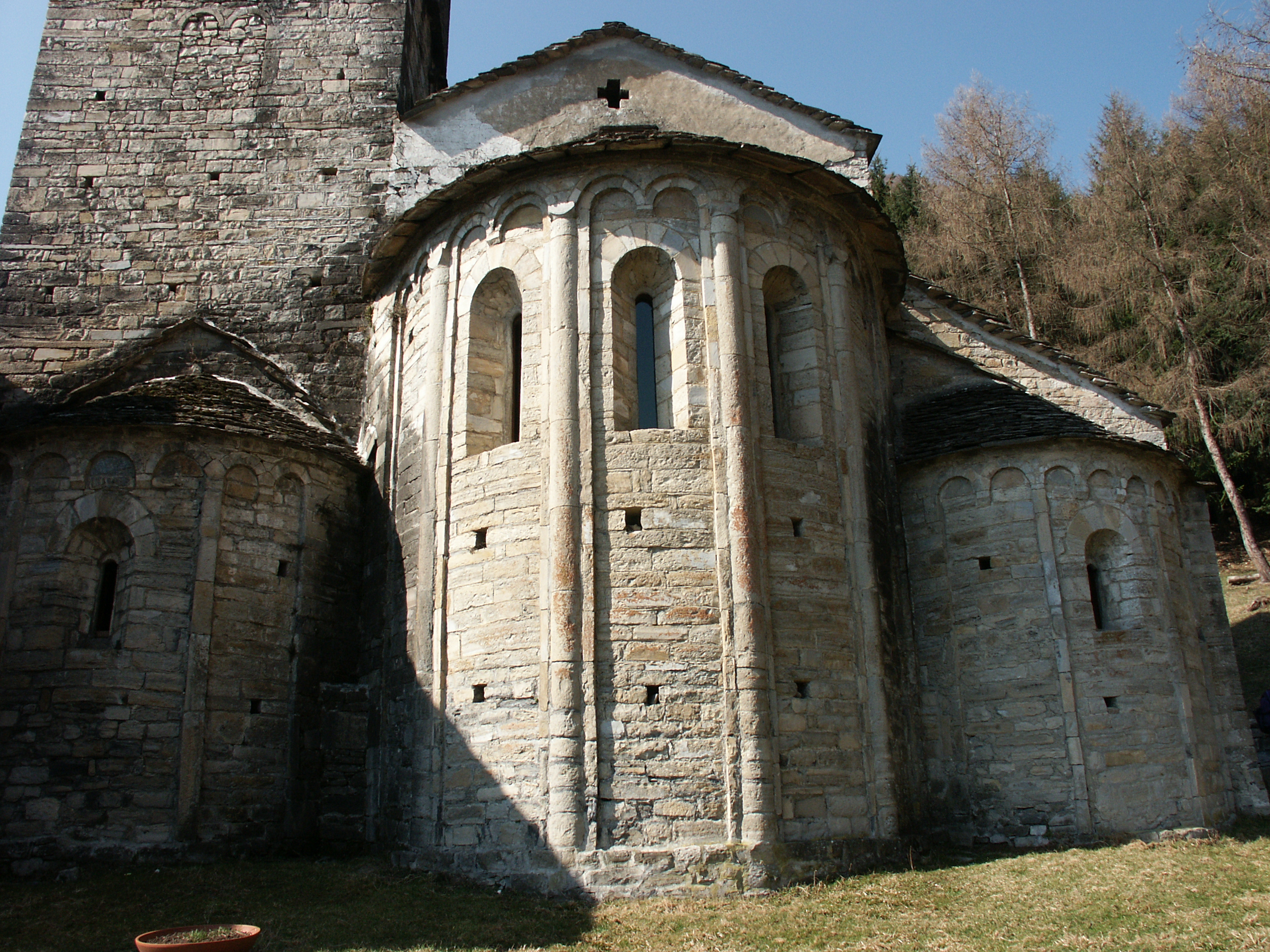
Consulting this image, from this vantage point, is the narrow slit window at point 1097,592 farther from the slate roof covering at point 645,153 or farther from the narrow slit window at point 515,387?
the narrow slit window at point 515,387

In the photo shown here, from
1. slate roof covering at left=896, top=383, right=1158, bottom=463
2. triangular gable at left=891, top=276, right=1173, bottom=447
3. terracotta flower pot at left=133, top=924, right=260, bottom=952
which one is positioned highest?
triangular gable at left=891, top=276, right=1173, bottom=447

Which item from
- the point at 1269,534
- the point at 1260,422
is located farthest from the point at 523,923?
the point at 1269,534

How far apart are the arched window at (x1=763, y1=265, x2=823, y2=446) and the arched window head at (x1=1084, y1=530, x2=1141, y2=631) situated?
344 cm

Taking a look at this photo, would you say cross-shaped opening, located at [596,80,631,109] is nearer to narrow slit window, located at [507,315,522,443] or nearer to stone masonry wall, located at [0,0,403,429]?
stone masonry wall, located at [0,0,403,429]

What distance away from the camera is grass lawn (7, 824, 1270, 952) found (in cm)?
652

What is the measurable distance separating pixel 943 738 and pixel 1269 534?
611 inches

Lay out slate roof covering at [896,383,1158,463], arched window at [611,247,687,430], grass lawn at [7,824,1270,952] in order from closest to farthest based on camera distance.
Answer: grass lawn at [7,824,1270,952], arched window at [611,247,687,430], slate roof covering at [896,383,1158,463]

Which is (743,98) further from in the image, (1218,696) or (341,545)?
(1218,696)

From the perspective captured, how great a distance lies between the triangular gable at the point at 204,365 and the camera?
12.1m

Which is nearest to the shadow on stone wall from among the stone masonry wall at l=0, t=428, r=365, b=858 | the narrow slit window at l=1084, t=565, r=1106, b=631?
the stone masonry wall at l=0, t=428, r=365, b=858

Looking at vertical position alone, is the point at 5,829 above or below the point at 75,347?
below

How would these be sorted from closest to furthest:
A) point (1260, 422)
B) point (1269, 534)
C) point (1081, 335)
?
point (1260, 422) → point (1269, 534) → point (1081, 335)

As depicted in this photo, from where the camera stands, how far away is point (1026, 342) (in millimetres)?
12812

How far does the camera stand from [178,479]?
9.91m
